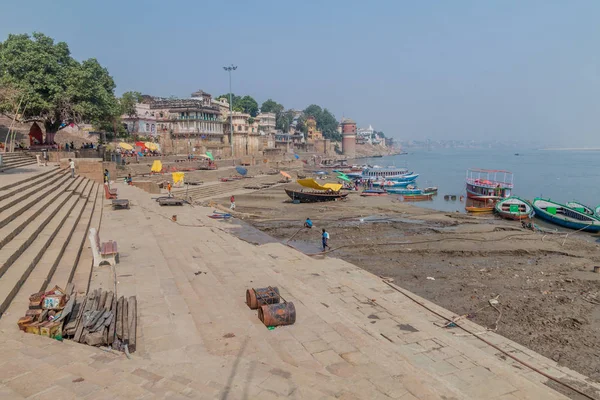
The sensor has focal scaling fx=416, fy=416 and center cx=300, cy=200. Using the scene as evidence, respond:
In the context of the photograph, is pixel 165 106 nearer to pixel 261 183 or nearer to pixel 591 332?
pixel 261 183

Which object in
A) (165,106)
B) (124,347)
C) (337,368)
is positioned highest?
(165,106)

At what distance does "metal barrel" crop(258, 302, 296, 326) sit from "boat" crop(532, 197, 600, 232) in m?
24.8

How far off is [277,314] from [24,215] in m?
7.99

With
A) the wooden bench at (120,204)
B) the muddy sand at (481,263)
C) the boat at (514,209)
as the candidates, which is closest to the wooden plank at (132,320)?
the muddy sand at (481,263)

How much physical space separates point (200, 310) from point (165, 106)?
5761cm

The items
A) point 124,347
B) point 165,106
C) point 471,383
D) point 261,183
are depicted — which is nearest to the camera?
point 124,347

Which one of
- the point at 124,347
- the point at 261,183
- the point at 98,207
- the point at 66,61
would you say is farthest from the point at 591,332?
the point at 261,183

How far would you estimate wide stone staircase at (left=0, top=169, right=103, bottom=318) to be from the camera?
756 centimetres

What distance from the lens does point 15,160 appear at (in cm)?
2380

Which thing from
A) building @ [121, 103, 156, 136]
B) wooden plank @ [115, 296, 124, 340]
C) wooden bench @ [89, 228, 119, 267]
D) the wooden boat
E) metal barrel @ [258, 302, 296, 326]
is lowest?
the wooden boat

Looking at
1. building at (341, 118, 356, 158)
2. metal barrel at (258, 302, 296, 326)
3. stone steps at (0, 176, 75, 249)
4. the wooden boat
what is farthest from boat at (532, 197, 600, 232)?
building at (341, 118, 356, 158)

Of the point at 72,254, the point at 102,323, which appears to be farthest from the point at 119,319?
the point at 72,254

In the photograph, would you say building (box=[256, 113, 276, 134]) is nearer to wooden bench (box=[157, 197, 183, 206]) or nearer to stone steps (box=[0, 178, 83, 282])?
wooden bench (box=[157, 197, 183, 206])

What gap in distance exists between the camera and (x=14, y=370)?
202 inches
